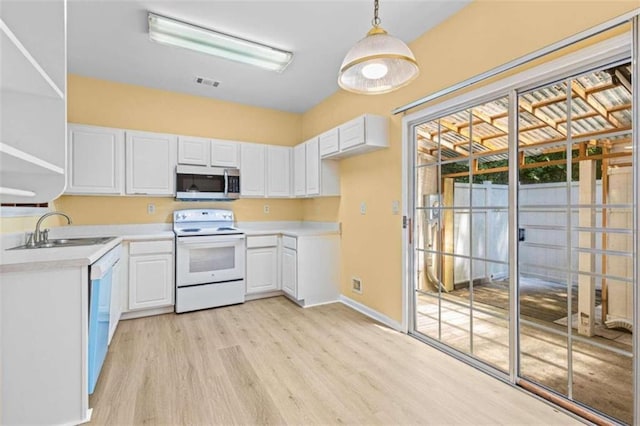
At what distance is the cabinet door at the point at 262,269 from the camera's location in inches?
155

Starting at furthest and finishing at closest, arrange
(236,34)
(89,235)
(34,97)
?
(89,235), (236,34), (34,97)

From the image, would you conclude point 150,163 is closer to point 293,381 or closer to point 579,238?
point 293,381

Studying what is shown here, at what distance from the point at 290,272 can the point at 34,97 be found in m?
2.94

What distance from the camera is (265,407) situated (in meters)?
1.84

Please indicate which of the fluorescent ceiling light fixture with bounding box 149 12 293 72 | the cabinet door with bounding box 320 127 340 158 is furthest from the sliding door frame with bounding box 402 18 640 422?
the fluorescent ceiling light fixture with bounding box 149 12 293 72

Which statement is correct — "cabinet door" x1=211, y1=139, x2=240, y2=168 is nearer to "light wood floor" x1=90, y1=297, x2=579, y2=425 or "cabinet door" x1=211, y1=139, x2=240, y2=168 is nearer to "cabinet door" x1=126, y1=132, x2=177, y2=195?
"cabinet door" x1=126, y1=132, x2=177, y2=195

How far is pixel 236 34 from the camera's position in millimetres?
2699

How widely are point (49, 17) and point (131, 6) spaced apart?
1213 mm

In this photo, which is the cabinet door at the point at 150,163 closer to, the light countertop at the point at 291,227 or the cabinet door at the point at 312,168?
the light countertop at the point at 291,227

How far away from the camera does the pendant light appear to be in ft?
4.72

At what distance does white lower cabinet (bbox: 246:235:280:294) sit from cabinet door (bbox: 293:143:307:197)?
745mm

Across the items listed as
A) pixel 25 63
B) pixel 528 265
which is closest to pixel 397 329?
pixel 528 265

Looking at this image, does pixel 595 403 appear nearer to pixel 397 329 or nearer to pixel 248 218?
pixel 397 329

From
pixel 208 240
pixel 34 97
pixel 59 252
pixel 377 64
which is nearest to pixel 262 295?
pixel 208 240
